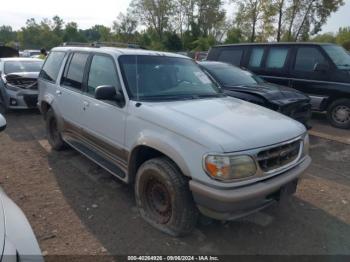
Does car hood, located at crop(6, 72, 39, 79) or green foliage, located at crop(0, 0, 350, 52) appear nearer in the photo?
car hood, located at crop(6, 72, 39, 79)

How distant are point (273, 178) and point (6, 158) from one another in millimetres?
4500

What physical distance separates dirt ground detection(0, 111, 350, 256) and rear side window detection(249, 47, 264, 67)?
4.39 m

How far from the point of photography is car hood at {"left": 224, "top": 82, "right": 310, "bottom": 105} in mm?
6123

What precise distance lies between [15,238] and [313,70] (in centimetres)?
764

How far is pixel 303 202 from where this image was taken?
13.4 ft

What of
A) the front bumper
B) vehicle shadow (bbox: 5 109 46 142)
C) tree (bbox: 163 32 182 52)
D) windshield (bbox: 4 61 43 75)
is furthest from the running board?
tree (bbox: 163 32 182 52)

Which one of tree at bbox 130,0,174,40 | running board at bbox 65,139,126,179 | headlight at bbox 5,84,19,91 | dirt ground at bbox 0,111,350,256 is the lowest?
dirt ground at bbox 0,111,350,256

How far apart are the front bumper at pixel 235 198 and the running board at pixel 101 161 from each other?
1.27m

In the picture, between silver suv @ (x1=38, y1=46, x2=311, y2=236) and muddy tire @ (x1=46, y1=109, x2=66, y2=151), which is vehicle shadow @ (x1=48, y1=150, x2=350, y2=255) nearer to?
silver suv @ (x1=38, y1=46, x2=311, y2=236)

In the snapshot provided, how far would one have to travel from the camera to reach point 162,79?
13.0ft

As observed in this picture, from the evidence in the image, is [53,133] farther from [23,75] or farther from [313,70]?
[313,70]

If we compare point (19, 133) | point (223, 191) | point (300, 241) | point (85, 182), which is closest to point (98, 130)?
point (85, 182)

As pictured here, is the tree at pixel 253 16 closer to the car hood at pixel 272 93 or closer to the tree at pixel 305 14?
the tree at pixel 305 14

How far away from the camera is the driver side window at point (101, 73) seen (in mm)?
3933
